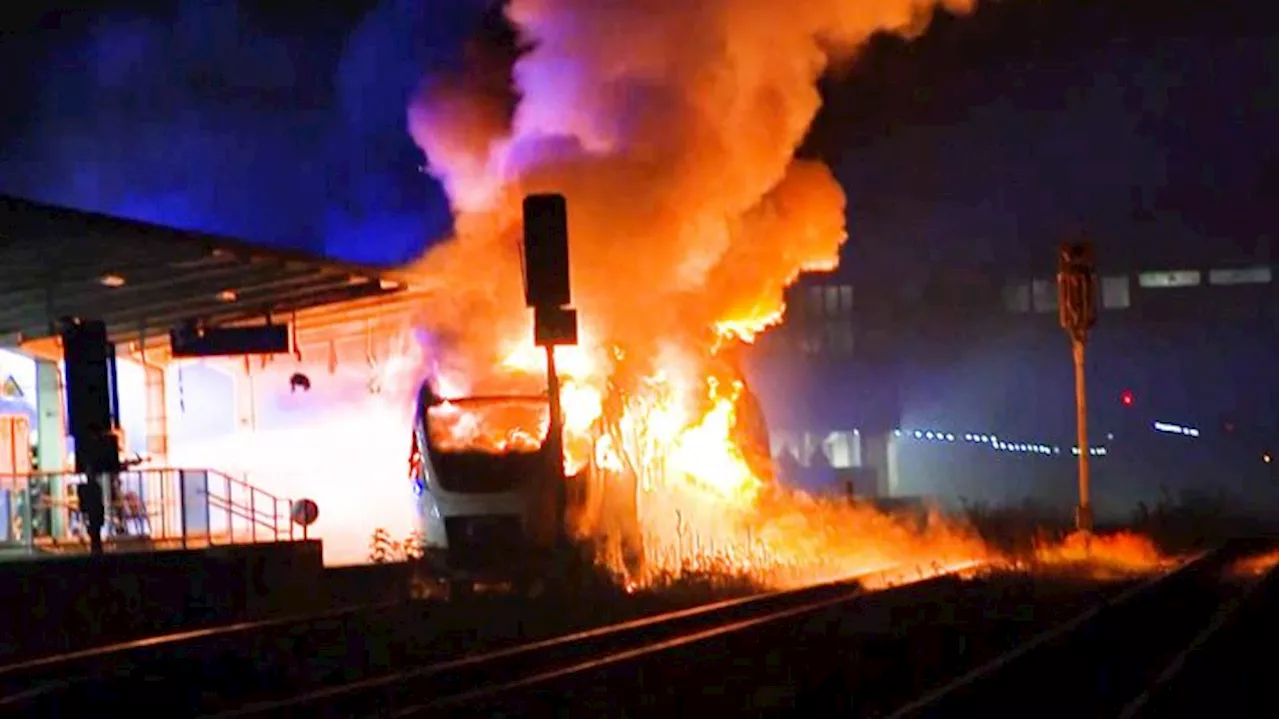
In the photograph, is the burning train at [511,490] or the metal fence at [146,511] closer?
the burning train at [511,490]

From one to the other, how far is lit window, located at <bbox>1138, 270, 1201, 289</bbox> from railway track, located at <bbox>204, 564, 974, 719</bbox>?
48.8 m

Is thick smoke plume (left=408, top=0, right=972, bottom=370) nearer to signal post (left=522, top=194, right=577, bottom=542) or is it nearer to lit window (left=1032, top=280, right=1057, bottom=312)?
signal post (left=522, top=194, right=577, bottom=542)

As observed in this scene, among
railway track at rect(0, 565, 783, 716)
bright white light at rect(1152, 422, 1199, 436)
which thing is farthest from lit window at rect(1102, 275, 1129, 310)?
railway track at rect(0, 565, 783, 716)

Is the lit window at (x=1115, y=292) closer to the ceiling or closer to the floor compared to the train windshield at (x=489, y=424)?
closer to the ceiling

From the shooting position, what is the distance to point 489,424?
27094mm

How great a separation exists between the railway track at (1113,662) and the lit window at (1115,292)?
46040mm

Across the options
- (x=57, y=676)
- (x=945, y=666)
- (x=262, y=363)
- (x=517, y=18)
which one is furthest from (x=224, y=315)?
(x=945, y=666)

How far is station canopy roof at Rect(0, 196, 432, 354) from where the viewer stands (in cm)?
2427

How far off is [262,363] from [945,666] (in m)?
19.3

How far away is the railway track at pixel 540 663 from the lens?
Result: 15031mm

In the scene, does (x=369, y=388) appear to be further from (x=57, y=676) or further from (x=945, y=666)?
(x=945, y=666)

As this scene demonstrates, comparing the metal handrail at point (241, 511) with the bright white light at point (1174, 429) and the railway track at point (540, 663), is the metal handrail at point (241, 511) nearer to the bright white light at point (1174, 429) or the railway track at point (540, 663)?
the railway track at point (540, 663)

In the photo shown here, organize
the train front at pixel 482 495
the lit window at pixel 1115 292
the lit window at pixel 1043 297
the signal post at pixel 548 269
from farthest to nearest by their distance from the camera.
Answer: the lit window at pixel 1115 292 → the lit window at pixel 1043 297 → the train front at pixel 482 495 → the signal post at pixel 548 269

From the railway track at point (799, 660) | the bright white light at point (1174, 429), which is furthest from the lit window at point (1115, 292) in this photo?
the railway track at point (799, 660)
